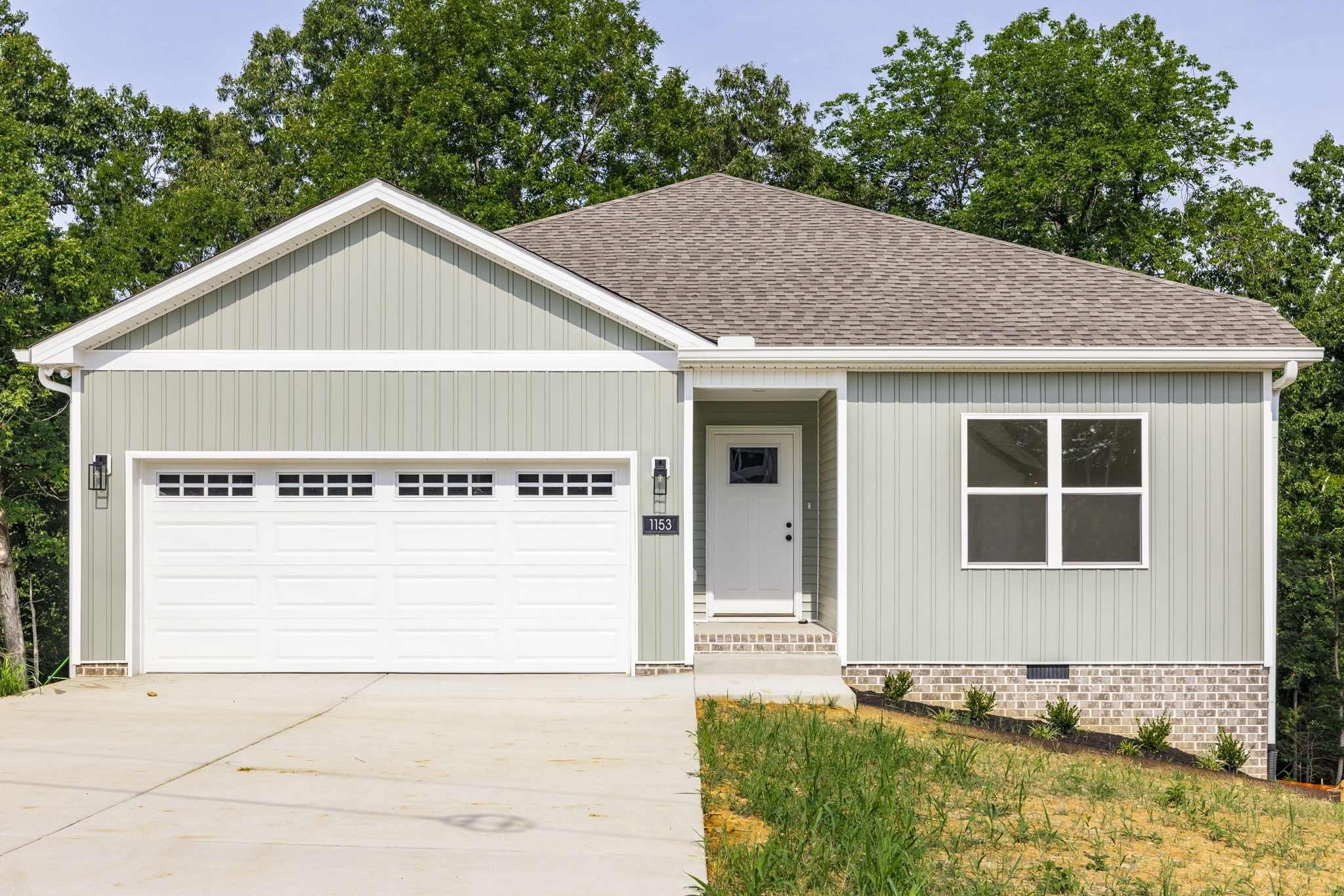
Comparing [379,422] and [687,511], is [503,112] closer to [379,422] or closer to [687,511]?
[379,422]

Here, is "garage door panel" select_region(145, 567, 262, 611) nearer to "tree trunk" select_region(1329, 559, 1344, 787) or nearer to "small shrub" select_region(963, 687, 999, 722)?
"small shrub" select_region(963, 687, 999, 722)

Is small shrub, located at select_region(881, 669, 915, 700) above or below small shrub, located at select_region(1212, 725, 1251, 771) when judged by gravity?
above

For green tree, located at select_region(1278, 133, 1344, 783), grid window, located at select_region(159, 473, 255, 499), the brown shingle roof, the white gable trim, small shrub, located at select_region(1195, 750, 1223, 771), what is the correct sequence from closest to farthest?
small shrub, located at select_region(1195, 750, 1223, 771), the white gable trim, grid window, located at select_region(159, 473, 255, 499), the brown shingle roof, green tree, located at select_region(1278, 133, 1344, 783)

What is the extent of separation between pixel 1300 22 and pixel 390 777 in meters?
23.6

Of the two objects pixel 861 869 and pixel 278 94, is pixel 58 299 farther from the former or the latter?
pixel 861 869

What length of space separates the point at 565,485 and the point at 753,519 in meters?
2.64

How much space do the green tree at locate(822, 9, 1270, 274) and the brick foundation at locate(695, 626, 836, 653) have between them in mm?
16456

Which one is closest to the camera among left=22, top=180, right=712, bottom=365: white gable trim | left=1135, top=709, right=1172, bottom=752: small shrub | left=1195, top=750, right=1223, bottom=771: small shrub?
left=1195, top=750, right=1223, bottom=771: small shrub

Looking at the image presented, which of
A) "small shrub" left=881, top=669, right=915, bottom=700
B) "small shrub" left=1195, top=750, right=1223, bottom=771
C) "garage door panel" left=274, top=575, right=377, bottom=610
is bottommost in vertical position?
"small shrub" left=1195, top=750, right=1223, bottom=771

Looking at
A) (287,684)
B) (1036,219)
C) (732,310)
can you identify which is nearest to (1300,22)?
(1036,219)

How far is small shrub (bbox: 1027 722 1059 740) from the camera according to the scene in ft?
31.1

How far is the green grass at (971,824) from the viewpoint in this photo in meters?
4.61

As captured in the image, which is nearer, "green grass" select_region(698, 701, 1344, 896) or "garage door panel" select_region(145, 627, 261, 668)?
"green grass" select_region(698, 701, 1344, 896)

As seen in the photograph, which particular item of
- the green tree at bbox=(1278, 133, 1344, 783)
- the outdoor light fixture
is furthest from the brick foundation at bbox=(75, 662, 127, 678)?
the green tree at bbox=(1278, 133, 1344, 783)
